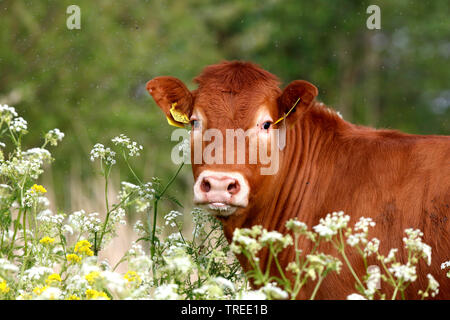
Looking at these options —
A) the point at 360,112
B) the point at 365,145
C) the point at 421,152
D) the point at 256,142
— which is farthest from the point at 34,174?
the point at 360,112

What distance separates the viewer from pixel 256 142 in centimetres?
595

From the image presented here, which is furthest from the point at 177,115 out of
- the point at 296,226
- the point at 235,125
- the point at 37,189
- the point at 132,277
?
the point at 296,226

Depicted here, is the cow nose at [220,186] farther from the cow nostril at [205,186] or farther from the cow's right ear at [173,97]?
the cow's right ear at [173,97]

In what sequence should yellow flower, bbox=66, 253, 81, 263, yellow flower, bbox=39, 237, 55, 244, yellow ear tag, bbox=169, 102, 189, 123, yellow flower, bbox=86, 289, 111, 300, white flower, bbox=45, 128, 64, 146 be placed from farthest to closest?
yellow ear tag, bbox=169, 102, 189, 123 → white flower, bbox=45, 128, 64, 146 → yellow flower, bbox=39, 237, 55, 244 → yellow flower, bbox=66, 253, 81, 263 → yellow flower, bbox=86, 289, 111, 300

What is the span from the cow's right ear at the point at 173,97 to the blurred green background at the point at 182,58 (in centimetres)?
953

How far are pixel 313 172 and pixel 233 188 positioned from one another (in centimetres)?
90

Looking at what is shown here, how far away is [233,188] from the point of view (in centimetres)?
562

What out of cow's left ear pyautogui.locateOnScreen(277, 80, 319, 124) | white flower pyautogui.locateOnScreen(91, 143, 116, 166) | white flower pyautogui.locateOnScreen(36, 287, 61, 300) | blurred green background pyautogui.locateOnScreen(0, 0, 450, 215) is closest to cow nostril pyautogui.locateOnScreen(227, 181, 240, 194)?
cow's left ear pyautogui.locateOnScreen(277, 80, 319, 124)

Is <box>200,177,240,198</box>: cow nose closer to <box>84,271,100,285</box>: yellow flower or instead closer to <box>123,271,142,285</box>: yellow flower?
<box>123,271,142,285</box>: yellow flower

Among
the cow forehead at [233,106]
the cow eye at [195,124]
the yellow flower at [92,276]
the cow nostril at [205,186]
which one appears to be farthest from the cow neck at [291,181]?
the yellow flower at [92,276]

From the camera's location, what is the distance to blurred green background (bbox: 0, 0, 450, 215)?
67.1 feet

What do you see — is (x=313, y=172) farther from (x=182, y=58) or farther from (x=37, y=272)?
(x=182, y=58)
